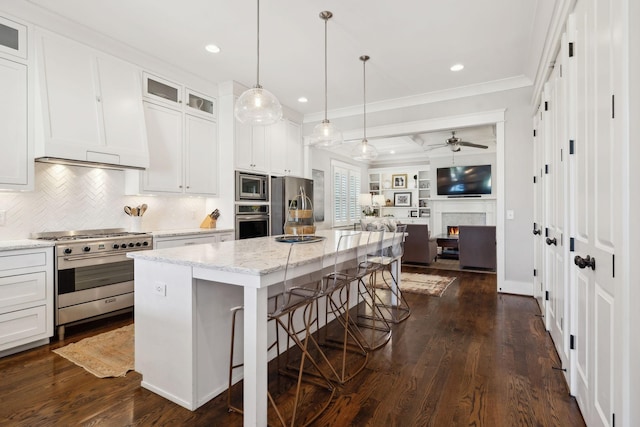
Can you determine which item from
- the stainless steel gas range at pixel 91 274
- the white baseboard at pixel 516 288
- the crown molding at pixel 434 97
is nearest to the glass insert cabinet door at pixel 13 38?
the stainless steel gas range at pixel 91 274

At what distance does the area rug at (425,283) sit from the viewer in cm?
445

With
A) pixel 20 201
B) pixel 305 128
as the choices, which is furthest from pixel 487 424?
pixel 305 128

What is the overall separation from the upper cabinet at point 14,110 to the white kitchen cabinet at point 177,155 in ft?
3.33

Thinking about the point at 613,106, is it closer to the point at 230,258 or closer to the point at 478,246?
the point at 230,258

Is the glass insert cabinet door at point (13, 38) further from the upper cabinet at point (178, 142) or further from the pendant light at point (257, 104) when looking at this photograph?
the pendant light at point (257, 104)

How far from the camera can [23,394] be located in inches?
78.1

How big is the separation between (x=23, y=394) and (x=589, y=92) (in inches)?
140

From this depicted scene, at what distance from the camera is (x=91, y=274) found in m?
3.03

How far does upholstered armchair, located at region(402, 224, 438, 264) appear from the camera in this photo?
241 inches

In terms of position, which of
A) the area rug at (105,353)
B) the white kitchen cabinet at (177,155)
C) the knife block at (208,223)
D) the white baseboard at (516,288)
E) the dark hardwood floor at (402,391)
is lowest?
the dark hardwood floor at (402,391)

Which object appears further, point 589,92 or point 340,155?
point 340,155

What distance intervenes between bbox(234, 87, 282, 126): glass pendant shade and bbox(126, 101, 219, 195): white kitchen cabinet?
5.89 feet

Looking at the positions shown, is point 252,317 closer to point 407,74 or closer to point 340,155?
point 407,74

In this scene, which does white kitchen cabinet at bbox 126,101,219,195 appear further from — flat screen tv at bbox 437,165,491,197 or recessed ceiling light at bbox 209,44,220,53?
flat screen tv at bbox 437,165,491,197
